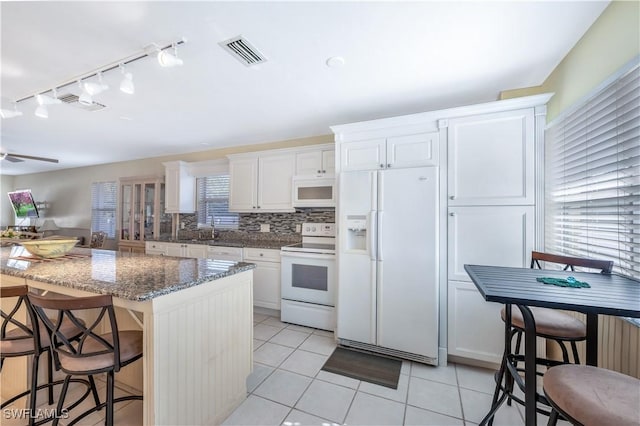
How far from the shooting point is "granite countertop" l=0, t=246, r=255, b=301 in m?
1.28

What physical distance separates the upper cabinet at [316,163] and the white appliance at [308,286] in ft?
3.30

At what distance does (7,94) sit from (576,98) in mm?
4581

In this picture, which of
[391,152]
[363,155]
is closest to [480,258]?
[391,152]

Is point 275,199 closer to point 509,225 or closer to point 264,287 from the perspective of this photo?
point 264,287

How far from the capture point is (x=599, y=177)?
1.54m

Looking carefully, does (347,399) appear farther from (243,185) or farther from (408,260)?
(243,185)

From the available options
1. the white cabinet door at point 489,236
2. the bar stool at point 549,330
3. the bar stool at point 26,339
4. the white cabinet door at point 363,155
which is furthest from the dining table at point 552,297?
the bar stool at point 26,339

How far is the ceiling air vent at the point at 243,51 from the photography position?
5.47ft

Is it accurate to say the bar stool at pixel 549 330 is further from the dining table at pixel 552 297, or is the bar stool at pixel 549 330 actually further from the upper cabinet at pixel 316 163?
the upper cabinet at pixel 316 163

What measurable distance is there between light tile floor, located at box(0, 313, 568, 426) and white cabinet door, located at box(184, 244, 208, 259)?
1.87 m

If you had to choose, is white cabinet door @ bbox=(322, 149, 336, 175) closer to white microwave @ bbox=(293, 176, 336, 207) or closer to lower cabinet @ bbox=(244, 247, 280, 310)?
white microwave @ bbox=(293, 176, 336, 207)

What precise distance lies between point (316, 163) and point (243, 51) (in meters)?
1.77

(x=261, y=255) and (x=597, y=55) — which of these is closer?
(x=597, y=55)

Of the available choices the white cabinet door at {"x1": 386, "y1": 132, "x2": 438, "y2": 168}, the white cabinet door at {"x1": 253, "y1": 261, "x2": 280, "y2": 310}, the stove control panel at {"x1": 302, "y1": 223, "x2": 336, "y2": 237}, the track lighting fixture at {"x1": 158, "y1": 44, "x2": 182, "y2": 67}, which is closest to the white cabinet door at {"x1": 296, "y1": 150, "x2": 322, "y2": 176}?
the stove control panel at {"x1": 302, "y1": 223, "x2": 336, "y2": 237}
